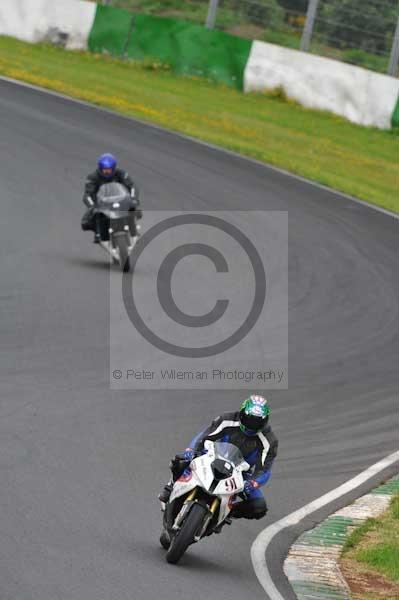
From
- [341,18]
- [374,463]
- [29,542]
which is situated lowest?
[374,463]

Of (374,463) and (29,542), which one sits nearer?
(29,542)

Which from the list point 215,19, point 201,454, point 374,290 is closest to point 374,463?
point 201,454

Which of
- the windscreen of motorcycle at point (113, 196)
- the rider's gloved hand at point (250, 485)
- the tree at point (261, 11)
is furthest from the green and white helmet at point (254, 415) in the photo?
the tree at point (261, 11)

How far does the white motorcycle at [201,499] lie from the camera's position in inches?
343

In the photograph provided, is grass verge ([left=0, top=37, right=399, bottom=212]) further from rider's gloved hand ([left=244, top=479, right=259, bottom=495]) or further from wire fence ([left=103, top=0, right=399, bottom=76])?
rider's gloved hand ([left=244, top=479, right=259, bottom=495])

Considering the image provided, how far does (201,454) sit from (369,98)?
24.2 m

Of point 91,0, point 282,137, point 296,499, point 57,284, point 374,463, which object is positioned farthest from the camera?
point 91,0

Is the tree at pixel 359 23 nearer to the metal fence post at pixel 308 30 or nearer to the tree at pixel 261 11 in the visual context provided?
the metal fence post at pixel 308 30

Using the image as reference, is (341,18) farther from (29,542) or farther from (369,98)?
(29,542)

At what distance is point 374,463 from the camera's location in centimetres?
1283

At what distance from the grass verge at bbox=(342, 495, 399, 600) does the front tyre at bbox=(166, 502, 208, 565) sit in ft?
4.13

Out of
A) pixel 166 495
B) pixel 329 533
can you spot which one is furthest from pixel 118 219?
pixel 166 495

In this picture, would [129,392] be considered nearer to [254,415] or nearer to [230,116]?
[254,415]

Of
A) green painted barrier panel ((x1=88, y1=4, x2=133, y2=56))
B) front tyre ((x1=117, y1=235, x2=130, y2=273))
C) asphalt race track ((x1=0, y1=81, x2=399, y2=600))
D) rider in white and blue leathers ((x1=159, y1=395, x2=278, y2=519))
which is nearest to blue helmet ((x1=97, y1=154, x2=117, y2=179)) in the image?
front tyre ((x1=117, y1=235, x2=130, y2=273))
